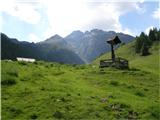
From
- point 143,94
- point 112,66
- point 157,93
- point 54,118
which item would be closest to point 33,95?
point 54,118

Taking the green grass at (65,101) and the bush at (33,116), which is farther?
the green grass at (65,101)

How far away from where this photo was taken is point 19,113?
27625mm

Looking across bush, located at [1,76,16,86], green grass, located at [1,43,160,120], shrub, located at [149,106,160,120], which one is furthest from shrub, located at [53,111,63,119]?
bush, located at [1,76,16,86]

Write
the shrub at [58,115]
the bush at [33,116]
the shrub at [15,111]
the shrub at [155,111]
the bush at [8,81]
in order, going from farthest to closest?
1. the bush at [8,81]
2. the shrub at [155,111]
3. the shrub at [15,111]
4. the shrub at [58,115]
5. the bush at [33,116]

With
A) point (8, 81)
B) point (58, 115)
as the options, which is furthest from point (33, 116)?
point (8, 81)

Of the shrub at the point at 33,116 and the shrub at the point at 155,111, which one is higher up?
the shrub at the point at 33,116

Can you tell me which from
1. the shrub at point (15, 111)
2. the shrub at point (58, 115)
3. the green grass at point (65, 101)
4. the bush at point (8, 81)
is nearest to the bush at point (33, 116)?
the green grass at point (65, 101)

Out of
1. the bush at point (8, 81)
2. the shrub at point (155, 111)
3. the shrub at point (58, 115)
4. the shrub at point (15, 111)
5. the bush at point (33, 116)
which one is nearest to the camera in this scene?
the bush at point (33, 116)

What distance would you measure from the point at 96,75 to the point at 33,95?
21.1 meters

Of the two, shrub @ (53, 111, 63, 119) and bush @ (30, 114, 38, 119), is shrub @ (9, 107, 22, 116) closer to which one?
bush @ (30, 114, 38, 119)

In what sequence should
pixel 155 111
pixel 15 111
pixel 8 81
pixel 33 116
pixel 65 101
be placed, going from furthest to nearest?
pixel 8 81 → pixel 65 101 → pixel 155 111 → pixel 15 111 → pixel 33 116

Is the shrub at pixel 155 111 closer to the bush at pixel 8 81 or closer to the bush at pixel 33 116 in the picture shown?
the bush at pixel 33 116

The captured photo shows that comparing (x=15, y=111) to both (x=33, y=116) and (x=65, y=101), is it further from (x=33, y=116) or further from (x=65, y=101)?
(x=65, y=101)

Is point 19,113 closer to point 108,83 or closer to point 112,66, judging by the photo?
point 108,83
